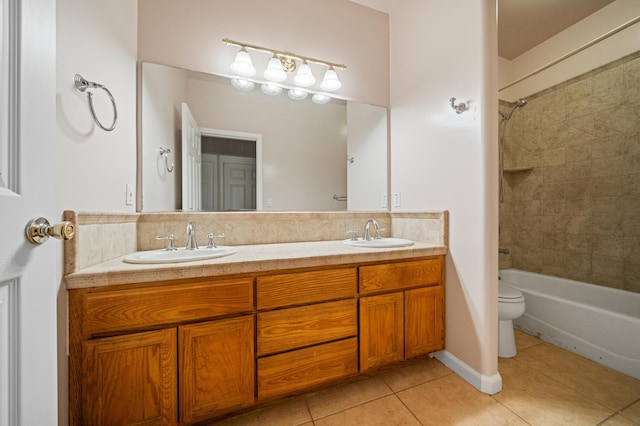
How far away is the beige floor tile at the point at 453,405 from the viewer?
1.20 m

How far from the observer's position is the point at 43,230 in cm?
55

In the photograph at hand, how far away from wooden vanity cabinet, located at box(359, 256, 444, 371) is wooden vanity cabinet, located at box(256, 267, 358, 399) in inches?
3.4

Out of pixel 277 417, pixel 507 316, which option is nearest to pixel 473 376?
pixel 507 316

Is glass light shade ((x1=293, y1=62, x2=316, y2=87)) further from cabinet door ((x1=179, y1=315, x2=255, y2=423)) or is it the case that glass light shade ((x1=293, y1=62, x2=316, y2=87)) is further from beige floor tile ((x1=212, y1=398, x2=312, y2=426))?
beige floor tile ((x1=212, y1=398, x2=312, y2=426))

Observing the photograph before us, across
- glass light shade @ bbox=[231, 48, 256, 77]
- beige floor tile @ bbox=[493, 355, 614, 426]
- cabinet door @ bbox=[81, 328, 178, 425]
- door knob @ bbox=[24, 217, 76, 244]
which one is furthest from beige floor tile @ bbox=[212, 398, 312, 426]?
glass light shade @ bbox=[231, 48, 256, 77]

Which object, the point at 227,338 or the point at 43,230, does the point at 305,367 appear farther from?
the point at 43,230

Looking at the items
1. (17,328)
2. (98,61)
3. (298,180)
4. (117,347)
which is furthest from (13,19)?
(298,180)

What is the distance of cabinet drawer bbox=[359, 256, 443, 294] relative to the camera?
55.3 inches

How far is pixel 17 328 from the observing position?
50cm

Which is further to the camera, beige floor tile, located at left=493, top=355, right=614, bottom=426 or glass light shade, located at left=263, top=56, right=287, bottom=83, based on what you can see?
glass light shade, located at left=263, top=56, right=287, bottom=83

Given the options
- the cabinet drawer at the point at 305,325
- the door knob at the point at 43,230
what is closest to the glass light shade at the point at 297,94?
the cabinet drawer at the point at 305,325

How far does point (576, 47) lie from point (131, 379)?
3951 millimetres

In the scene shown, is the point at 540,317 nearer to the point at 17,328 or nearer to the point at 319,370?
the point at 319,370

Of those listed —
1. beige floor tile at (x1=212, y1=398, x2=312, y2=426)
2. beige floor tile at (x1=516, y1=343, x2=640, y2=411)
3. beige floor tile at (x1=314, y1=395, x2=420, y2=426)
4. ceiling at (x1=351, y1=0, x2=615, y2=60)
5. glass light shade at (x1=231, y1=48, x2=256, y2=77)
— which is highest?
ceiling at (x1=351, y1=0, x2=615, y2=60)
